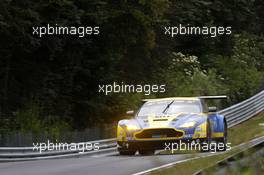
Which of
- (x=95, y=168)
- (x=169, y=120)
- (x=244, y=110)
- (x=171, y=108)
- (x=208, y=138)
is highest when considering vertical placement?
(x=171, y=108)

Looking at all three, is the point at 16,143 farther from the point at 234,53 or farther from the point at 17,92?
the point at 234,53

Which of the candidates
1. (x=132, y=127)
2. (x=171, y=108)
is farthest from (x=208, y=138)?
(x=132, y=127)

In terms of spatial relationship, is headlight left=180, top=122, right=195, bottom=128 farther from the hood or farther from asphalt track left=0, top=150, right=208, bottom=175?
asphalt track left=0, top=150, right=208, bottom=175

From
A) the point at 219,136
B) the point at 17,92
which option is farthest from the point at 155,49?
the point at 219,136

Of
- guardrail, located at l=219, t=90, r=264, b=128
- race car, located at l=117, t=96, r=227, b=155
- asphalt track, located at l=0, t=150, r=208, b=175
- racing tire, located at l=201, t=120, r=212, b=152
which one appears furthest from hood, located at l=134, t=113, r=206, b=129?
guardrail, located at l=219, t=90, r=264, b=128

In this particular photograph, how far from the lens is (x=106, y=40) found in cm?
3005

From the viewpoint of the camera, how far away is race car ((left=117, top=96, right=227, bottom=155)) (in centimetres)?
1603

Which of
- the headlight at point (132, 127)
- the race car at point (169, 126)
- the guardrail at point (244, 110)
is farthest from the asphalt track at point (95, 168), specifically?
the guardrail at point (244, 110)

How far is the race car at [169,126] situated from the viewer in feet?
52.6

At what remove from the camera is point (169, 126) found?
16.0 metres

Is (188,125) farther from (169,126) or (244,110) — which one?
(244,110)

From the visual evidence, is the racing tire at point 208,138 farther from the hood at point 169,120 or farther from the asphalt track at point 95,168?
the asphalt track at point 95,168

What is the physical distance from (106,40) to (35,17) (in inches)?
219

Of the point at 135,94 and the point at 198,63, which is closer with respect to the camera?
the point at 135,94
